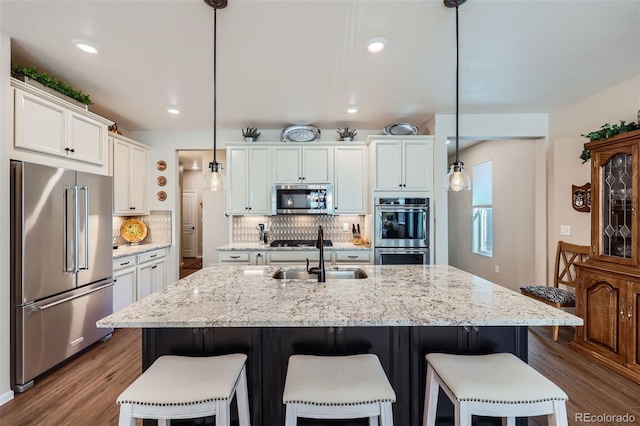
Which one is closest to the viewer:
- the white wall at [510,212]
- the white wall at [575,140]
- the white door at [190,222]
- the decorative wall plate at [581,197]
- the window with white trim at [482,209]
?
the white wall at [575,140]

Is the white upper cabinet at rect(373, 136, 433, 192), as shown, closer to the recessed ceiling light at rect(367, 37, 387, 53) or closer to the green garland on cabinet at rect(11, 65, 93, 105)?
the recessed ceiling light at rect(367, 37, 387, 53)

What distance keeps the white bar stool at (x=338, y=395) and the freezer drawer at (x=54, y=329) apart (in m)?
2.23

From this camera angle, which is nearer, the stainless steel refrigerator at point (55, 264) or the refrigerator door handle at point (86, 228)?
the stainless steel refrigerator at point (55, 264)

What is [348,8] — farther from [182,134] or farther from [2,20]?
[182,134]

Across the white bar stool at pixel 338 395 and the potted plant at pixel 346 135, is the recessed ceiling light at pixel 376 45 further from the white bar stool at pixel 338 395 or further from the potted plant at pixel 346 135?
the white bar stool at pixel 338 395

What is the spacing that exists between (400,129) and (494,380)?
3314 millimetres

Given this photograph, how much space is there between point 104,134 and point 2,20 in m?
1.29

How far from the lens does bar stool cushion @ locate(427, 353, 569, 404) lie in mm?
1106

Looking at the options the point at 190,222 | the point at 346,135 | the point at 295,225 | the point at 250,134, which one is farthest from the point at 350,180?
the point at 190,222

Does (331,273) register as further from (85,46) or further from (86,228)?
(85,46)

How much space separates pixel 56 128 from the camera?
249cm

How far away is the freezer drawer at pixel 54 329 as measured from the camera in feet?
6.86

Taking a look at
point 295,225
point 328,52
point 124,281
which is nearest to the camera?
point 328,52

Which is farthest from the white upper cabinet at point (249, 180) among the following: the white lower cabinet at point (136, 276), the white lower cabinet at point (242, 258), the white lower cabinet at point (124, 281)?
the white lower cabinet at point (124, 281)
